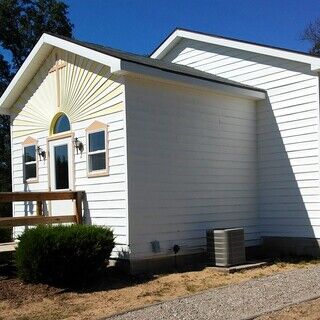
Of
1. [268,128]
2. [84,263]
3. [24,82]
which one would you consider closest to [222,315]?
[84,263]

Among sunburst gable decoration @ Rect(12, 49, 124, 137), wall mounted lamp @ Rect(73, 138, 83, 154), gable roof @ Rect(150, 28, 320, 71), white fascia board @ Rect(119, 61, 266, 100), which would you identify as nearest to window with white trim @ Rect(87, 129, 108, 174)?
wall mounted lamp @ Rect(73, 138, 83, 154)

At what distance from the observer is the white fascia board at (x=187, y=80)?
10.0 meters

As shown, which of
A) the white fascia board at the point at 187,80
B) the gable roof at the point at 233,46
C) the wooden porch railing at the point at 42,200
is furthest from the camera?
the gable roof at the point at 233,46

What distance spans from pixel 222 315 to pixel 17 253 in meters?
4.05

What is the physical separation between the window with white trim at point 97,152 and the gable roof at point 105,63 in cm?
146

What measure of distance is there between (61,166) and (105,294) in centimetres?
410

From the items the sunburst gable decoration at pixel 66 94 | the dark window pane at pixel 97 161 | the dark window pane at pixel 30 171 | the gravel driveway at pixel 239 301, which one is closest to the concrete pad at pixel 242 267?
the gravel driveway at pixel 239 301

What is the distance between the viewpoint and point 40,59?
40.7 ft

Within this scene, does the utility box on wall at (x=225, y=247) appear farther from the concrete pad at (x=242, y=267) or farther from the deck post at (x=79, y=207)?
the deck post at (x=79, y=207)

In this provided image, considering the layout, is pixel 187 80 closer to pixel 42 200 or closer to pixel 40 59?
pixel 40 59

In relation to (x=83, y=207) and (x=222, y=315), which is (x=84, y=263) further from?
(x=222, y=315)

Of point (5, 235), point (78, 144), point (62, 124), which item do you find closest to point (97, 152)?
point (78, 144)

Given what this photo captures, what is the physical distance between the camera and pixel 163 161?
35.1ft

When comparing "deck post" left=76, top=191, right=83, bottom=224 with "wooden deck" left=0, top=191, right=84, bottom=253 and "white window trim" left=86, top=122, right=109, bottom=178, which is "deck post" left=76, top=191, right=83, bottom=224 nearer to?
"wooden deck" left=0, top=191, right=84, bottom=253
